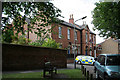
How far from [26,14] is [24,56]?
6215 mm

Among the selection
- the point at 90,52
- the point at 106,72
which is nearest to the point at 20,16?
the point at 106,72

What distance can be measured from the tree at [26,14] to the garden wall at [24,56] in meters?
4.08

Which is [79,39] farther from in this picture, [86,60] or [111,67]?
[111,67]

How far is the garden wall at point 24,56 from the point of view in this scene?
1233cm

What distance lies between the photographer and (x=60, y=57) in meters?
19.1

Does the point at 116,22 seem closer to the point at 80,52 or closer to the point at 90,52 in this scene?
the point at 80,52

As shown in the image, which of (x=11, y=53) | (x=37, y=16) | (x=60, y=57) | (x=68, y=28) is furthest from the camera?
(x=68, y=28)

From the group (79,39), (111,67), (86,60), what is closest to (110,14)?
(111,67)

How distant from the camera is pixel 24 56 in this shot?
46.0ft

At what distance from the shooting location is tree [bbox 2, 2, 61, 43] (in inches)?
320

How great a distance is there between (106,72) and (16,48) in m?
8.37

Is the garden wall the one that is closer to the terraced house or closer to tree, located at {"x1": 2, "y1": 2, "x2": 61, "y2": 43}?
tree, located at {"x1": 2, "y1": 2, "x2": 61, "y2": 43}

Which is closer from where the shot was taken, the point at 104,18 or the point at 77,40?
the point at 104,18

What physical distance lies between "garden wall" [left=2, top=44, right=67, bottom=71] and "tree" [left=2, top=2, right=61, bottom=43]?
13.4ft
